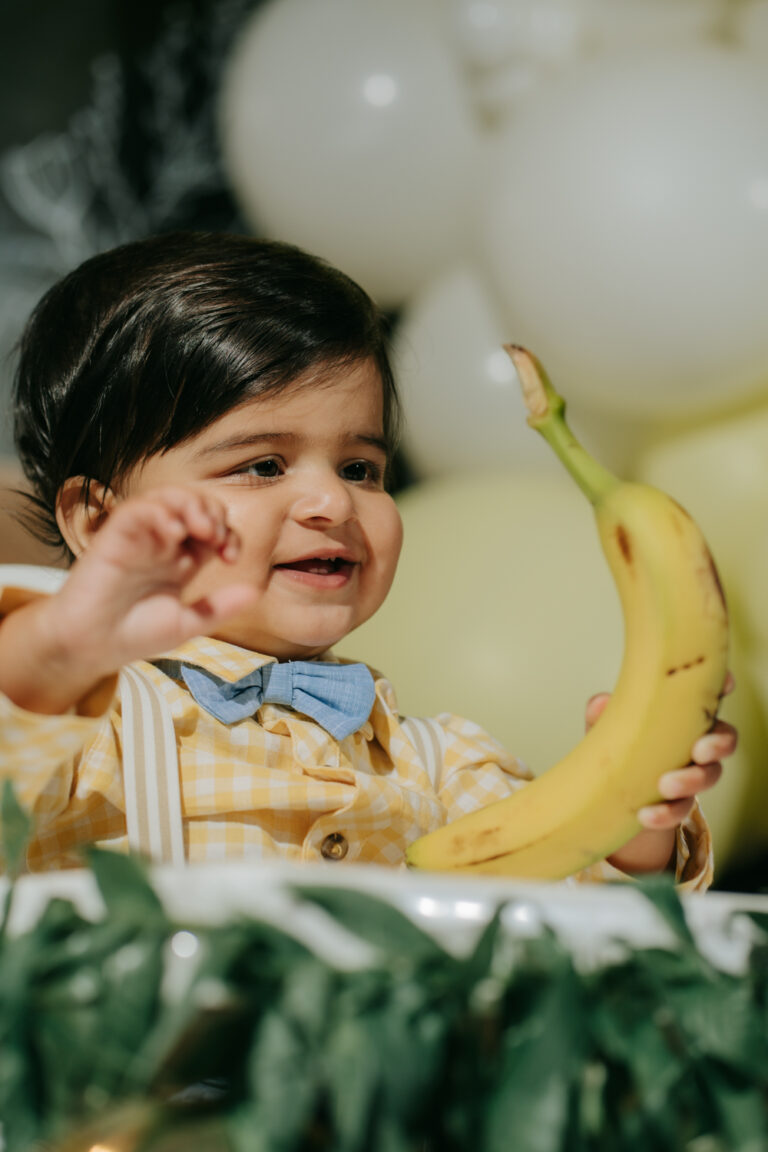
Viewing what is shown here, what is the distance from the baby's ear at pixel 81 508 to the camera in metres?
0.81

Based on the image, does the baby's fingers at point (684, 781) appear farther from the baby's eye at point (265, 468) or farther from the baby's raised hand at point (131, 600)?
the baby's eye at point (265, 468)

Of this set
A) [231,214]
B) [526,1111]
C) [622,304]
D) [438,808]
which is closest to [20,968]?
[526,1111]

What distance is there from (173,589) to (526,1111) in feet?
0.95

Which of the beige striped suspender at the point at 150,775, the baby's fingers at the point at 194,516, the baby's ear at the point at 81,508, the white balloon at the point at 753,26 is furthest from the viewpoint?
the white balloon at the point at 753,26

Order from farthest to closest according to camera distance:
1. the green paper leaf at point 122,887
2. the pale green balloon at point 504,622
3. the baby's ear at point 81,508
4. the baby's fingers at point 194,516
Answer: the pale green balloon at point 504,622, the baby's ear at point 81,508, the baby's fingers at point 194,516, the green paper leaf at point 122,887

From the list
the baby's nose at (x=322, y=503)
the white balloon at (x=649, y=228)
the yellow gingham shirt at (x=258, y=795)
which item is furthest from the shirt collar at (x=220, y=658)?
the white balloon at (x=649, y=228)

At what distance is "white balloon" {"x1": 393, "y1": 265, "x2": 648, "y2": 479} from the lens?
1216 millimetres

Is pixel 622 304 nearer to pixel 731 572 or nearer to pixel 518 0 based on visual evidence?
pixel 731 572

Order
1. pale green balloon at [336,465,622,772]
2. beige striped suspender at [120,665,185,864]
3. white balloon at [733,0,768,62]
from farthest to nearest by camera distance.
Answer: white balloon at [733,0,768,62] < pale green balloon at [336,465,622,772] < beige striped suspender at [120,665,185,864]

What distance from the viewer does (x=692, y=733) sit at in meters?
0.56

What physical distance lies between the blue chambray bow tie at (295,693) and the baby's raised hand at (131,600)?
0.79 feet

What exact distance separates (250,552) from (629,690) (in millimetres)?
294

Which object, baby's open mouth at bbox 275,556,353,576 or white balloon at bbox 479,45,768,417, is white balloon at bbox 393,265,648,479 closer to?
white balloon at bbox 479,45,768,417

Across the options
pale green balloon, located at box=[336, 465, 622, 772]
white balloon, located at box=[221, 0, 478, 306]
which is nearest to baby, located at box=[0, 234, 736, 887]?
pale green balloon, located at box=[336, 465, 622, 772]
